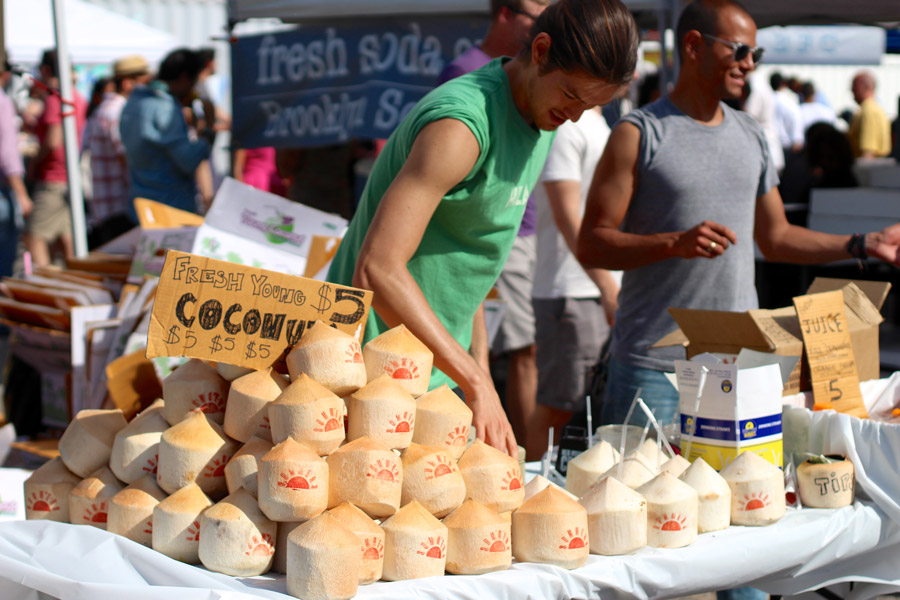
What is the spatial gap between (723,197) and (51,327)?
2.35 metres

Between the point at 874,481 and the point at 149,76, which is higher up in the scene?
the point at 149,76

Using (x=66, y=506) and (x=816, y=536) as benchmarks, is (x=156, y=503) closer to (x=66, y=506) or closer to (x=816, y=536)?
(x=66, y=506)

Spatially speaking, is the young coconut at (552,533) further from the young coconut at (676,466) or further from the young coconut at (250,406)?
the young coconut at (250,406)

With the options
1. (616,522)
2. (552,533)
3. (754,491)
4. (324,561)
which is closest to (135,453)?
(324,561)

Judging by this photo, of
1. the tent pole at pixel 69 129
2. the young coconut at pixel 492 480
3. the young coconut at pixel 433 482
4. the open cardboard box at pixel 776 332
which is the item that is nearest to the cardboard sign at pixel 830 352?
the open cardboard box at pixel 776 332

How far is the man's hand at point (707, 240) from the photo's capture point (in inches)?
84.0

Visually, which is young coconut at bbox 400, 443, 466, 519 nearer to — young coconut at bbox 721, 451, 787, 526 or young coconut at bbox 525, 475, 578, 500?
young coconut at bbox 525, 475, 578, 500

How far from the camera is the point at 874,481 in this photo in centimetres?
192

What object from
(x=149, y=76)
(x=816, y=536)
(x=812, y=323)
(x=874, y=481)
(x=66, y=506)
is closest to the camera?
(x=66, y=506)

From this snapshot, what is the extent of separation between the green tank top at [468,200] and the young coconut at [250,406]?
458 mm

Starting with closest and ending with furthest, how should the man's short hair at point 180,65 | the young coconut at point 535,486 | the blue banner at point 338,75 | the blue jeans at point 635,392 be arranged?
the young coconut at point 535,486 → the blue jeans at point 635,392 → the blue banner at point 338,75 → the man's short hair at point 180,65

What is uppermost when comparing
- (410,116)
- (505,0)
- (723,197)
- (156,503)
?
(505,0)

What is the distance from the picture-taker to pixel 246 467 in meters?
1.48

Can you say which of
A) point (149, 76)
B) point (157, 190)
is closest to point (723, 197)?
point (157, 190)
